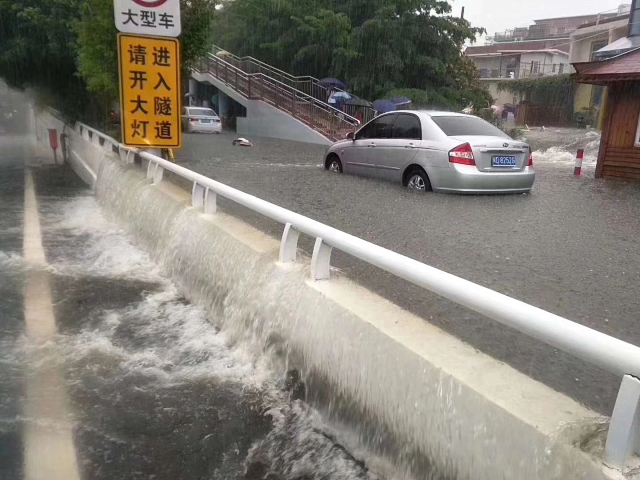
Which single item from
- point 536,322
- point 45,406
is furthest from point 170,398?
point 536,322

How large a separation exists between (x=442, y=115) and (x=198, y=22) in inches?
202

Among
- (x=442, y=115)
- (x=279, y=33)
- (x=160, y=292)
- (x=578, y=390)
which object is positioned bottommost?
(x=160, y=292)

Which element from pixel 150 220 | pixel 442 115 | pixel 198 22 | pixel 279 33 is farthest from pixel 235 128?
pixel 150 220

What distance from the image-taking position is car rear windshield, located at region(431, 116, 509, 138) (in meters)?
9.77

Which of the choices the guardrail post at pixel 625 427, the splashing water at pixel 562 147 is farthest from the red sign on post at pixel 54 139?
the guardrail post at pixel 625 427

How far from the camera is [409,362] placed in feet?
→ 8.53

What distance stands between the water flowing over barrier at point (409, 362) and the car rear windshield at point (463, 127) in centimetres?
581

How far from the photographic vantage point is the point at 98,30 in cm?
1112

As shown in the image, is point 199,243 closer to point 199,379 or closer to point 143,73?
point 199,379

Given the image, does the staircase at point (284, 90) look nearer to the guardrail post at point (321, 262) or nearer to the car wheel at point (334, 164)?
the car wheel at point (334, 164)

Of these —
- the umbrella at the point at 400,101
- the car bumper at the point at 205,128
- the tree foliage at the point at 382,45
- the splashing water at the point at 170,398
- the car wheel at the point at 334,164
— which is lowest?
the splashing water at the point at 170,398

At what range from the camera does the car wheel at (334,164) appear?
1258cm

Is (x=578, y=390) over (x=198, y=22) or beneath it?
beneath

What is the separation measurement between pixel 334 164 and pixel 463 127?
143 inches
